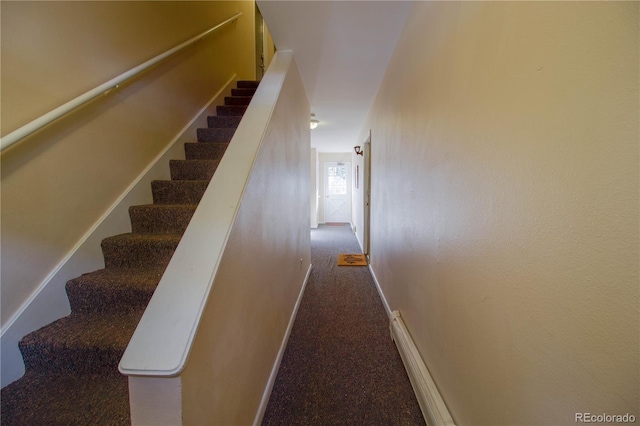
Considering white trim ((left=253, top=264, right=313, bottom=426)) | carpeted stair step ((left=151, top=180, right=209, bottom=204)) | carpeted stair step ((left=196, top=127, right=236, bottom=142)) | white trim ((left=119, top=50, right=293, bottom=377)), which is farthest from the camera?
carpeted stair step ((left=196, top=127, right=236, bottom=142))

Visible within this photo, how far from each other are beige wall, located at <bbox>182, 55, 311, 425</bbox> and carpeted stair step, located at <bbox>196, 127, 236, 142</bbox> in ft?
2.41

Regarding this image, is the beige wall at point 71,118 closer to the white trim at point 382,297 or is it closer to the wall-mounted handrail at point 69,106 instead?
the wall-mounted handrail at point 69,106

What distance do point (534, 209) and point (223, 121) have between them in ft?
8.44

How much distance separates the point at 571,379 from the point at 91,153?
7.12 ft

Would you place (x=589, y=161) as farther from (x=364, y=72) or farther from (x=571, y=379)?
(x=364, y=72)

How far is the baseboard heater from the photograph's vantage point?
986mm

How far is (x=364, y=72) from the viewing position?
7.50 ft

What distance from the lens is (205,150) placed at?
2086 mm

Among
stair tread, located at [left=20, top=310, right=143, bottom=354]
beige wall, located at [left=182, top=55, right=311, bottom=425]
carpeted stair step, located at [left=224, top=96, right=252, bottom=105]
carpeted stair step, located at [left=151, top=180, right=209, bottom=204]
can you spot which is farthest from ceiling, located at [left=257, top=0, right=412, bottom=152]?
stair tread, located at [left=20, top=310, right=143, bottom=354]

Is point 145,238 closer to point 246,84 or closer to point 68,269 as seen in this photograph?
point 68,269

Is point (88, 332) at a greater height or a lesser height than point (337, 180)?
lesser

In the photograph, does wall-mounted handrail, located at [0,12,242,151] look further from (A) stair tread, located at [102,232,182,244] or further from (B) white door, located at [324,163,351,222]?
(B) white door, located at [324,163,351,222]

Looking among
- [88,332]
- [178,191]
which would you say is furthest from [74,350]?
[178,191]

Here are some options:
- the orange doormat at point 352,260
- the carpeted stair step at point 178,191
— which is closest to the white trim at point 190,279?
the carpeted stair step at point 178,191
